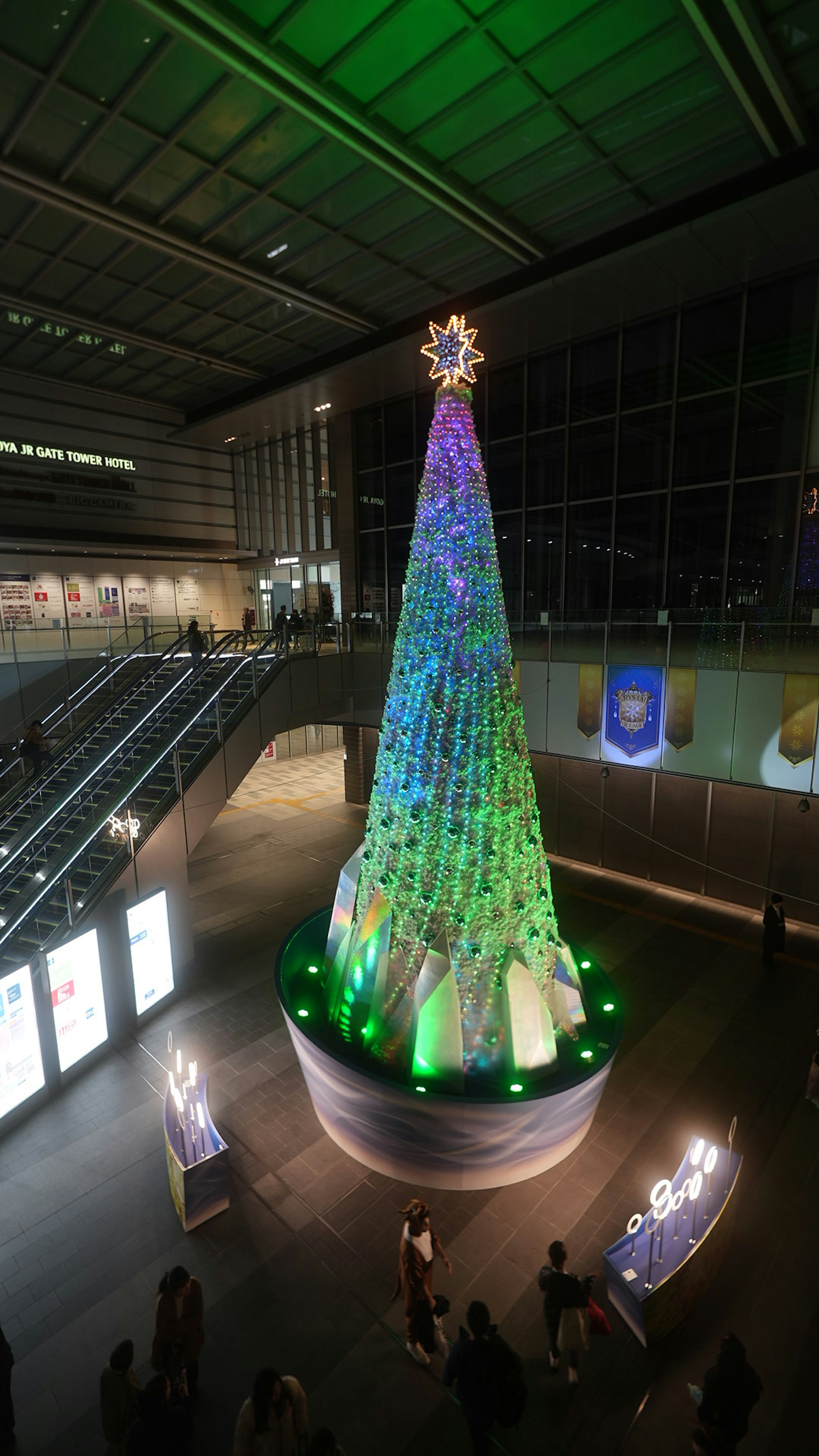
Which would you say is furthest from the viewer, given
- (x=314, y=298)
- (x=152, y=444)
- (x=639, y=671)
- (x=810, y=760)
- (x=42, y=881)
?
(x=152, y=444)

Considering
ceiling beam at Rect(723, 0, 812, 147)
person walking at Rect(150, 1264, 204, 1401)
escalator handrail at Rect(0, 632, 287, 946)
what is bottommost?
person walking at Rect(150, 1264, 204, 1401)

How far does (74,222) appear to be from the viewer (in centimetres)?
1230

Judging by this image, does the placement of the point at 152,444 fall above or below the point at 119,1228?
above

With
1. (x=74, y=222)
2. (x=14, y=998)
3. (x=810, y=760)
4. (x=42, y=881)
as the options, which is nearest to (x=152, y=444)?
(x=74, y=222)

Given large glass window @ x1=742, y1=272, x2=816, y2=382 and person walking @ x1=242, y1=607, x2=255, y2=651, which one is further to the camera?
person walking @ x1=242, y1=607, x2=255, y2=651

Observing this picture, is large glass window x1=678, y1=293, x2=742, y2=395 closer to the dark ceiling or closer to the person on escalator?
the dark ceiling

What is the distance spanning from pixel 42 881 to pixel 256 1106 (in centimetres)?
437

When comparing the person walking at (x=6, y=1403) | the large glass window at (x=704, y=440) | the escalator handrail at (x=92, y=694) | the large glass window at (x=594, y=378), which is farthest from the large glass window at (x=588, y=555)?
the person walking at (x=6, y=1403)

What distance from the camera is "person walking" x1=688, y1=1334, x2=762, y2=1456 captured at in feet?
12.4

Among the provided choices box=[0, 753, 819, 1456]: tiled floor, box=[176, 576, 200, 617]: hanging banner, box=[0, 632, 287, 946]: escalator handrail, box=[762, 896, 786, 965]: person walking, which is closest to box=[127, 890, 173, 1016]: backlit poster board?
box=[0, 753, 819, 1456]: tiled floor

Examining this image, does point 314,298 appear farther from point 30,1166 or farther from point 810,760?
point 30,1166

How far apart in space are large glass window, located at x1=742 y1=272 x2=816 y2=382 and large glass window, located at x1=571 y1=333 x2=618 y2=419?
2632 mm

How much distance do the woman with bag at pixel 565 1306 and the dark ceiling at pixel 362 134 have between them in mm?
11845

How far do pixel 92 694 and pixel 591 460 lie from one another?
12305 mm
